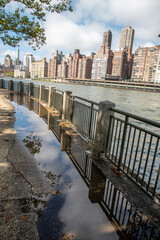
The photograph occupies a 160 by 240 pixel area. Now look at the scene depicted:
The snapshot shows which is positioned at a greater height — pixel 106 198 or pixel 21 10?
pixel 21 10

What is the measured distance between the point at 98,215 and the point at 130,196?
0.86 metres

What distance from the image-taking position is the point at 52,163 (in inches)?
180

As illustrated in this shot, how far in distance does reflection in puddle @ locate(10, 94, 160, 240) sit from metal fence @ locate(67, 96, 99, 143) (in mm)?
1450

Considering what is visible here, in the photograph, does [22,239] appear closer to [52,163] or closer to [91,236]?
[91,236]

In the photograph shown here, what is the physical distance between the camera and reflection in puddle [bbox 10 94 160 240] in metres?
2.51

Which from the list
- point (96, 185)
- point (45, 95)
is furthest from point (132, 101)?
point (96, 185)

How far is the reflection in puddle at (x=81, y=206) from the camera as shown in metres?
2.51

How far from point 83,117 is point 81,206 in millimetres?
→ 4292

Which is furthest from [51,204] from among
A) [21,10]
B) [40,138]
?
[21,10]

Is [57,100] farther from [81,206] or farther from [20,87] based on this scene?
[20,87]

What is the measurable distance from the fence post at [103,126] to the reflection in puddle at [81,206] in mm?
452

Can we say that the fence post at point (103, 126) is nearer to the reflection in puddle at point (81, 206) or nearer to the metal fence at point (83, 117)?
the reflection in puddle at point (81, 206)

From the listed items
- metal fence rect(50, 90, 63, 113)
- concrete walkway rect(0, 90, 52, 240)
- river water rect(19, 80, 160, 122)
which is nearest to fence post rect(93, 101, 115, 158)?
concrete walkway rect(0, 90, 52, 240)

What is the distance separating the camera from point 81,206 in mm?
3031
